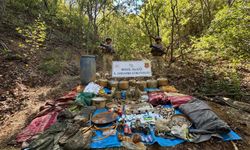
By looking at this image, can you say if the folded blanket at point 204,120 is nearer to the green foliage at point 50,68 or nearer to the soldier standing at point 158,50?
the soldier standing at point 158,50

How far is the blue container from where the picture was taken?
380 centimetres

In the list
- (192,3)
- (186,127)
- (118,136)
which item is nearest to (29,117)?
(118,136)

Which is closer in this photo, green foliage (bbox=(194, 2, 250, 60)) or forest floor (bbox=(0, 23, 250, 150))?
forest floor (bbox=(0, 23, 250, 150))

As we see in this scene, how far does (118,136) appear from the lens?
1961 millimetres

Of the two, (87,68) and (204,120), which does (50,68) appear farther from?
(204,120)

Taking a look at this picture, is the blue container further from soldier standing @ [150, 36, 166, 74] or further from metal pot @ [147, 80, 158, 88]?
soldier standing @ [150, 36, 166, 74]

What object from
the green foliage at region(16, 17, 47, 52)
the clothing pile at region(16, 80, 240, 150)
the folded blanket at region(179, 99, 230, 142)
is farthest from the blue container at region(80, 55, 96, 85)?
the folded blanket at region(179, 99, 230, 142)

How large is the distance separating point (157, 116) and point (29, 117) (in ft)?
7.82

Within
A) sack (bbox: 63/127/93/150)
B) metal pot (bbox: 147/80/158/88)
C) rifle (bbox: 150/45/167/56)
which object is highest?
rifle (bbox: 150/45/167/56)

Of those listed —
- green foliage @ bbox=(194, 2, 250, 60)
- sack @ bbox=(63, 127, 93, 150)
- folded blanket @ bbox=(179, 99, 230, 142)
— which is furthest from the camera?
green foliage @ bbox=(194, 2, 250, 60)

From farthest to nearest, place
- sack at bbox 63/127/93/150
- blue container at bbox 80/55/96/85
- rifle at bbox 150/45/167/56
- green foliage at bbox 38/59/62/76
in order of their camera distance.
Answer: green foliage at bbox 38/59/62/76, rifle at bbox 150/45/167/56, blue container at bbox 80/55/96/85, sack at bbox 63/127/93/150

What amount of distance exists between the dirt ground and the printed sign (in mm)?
1740

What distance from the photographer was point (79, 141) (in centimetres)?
180

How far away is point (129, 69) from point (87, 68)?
113 cm
